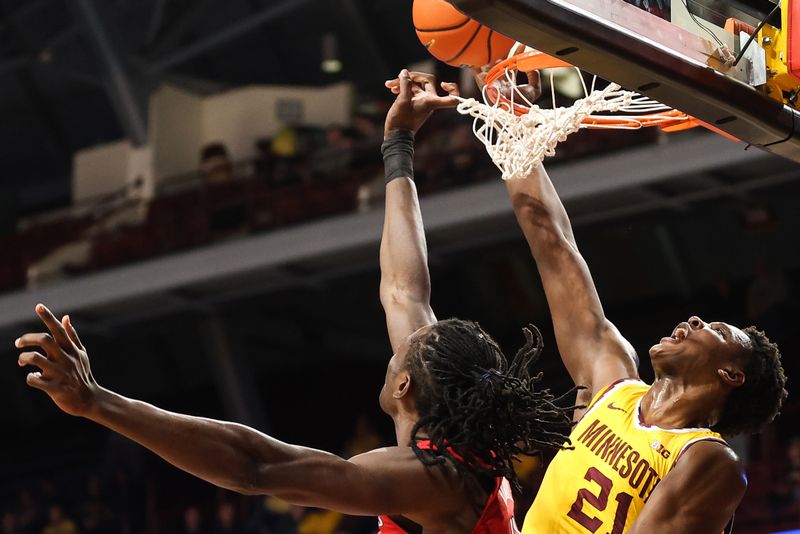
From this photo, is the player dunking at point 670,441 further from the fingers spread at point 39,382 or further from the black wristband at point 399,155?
the fingers spread at point 39,382

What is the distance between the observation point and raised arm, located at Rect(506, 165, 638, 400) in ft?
11.9

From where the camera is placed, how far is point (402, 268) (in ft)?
11.0

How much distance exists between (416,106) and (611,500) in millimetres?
1221

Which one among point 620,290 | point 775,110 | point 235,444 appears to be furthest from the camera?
point 620,290

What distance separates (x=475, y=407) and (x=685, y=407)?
33.5 inches

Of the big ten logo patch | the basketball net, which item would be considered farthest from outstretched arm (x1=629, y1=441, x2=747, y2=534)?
the basketball net

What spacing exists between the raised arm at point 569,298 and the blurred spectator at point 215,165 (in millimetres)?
9673

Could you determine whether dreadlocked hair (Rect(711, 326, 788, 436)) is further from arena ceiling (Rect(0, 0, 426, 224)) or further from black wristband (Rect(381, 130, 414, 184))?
arena ceiling (Rect(0, 0, 426, 224))

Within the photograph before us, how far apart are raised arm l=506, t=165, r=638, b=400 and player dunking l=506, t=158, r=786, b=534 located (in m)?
0.09

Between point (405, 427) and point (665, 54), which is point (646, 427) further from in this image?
point (665, 54)

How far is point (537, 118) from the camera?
3.67 m

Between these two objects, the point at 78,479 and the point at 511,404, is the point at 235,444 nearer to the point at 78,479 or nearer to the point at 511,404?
the point at 511,404

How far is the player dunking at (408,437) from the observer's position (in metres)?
2.25

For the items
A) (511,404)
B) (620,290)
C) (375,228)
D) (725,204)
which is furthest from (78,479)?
(511,404)
